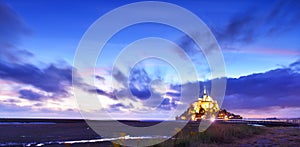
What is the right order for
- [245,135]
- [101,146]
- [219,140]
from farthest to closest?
[245,135] < [219,140] < [101,146]

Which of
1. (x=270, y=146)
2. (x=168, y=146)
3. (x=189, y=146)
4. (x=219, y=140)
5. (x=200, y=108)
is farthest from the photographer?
(x=200, y=108)

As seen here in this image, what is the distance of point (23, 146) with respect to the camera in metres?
28.4

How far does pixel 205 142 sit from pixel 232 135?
273 inches

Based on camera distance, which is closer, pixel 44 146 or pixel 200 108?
pixel 44 146

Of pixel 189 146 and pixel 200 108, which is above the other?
pixel 200 108

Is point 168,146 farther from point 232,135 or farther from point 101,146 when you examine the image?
point 232,135

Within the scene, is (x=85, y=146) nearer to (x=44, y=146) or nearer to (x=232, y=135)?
(x=44, y=146)

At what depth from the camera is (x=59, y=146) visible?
28.9 m

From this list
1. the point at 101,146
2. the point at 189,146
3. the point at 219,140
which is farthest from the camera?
the point at 219,140

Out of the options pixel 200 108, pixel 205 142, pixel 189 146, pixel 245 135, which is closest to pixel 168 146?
pixel 189 146

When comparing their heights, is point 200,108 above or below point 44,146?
above

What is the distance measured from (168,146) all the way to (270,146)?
8.97m

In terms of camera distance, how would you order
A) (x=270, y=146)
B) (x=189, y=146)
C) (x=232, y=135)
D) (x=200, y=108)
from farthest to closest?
(x=200, y=108), (x=232, y=135), (x=270, y=146), (x=189, y=146)

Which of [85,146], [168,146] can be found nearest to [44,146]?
[85,146]
